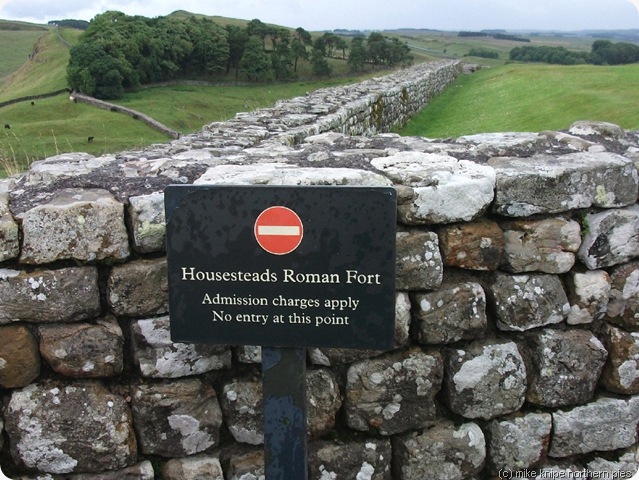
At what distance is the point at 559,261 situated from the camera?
398 cm

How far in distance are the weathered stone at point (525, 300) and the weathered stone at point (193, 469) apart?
1897 millimetres

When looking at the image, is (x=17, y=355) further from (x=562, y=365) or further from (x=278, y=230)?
(x=562, y=365)

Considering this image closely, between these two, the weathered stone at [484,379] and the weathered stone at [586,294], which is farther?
the weathered stone at [586,294]

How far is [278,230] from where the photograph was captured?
2.91 meters

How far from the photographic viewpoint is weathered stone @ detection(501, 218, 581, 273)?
155 inches

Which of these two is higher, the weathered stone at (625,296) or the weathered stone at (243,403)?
the weathered stone at (625,296)

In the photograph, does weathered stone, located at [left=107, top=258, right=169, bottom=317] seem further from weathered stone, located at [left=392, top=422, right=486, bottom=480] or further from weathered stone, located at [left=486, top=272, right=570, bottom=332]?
weathered stone, located at [left=486, top=272, right=570, bottom=332]

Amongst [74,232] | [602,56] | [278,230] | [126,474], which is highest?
[602,56]

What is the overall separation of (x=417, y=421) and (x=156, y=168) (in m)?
2.34

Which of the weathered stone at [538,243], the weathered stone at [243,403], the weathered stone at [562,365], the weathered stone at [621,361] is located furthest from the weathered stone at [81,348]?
the weathered stone at [621,361]

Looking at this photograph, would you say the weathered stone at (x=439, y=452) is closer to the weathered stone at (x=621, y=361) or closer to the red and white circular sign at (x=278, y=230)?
the weathered stone at (x=621, y=361)

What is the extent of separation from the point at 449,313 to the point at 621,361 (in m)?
1.21

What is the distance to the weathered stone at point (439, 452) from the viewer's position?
390 centimetres

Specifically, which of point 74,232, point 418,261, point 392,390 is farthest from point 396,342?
point 74,232
